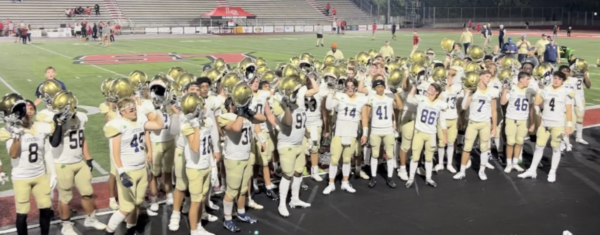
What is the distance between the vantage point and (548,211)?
7723 millimetres

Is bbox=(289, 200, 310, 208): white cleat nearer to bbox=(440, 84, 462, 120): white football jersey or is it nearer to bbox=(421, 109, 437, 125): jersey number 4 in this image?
bbox=(421, 109, 437, 125): jersey number 4

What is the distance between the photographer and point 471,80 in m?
9.11

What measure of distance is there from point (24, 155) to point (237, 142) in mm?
2531

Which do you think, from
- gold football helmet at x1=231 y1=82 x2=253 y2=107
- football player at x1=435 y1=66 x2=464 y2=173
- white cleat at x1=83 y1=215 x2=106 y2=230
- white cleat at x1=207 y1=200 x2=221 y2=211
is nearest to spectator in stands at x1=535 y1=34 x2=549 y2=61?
football player at x1=435 y1=66 x2=464 y2=173

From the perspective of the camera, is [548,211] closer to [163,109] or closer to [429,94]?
[429,94]

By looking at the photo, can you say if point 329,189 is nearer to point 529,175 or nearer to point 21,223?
point 529,175

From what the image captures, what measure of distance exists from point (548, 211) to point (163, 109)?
5878mm

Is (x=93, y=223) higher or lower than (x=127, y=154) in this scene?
lower

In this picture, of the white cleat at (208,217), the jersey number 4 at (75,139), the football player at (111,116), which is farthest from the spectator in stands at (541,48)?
the jersey number 4 at (75,139)

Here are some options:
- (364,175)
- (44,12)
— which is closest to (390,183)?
(364,175)

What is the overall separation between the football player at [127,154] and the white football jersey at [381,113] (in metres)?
3.75

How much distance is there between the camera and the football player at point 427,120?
8641mm

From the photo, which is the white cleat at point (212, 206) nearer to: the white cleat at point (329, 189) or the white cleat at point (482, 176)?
the white cleat at point (329, 189)

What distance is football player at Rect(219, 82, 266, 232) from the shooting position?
644cm
